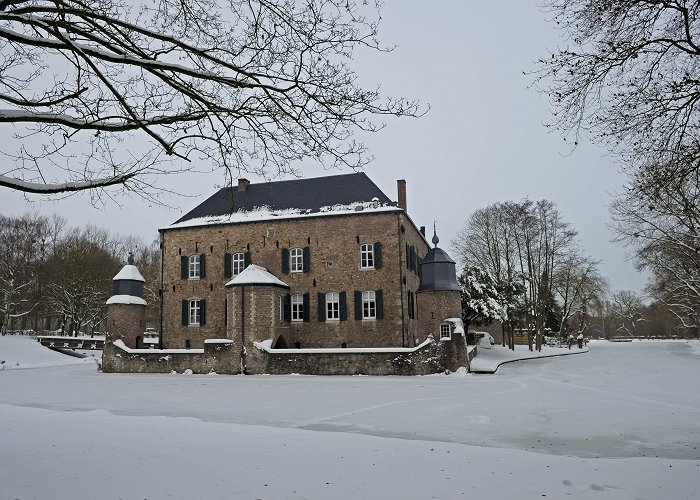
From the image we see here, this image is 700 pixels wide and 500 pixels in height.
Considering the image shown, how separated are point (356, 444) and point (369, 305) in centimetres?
1700

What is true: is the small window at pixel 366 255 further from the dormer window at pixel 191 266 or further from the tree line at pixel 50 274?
the tree line at pixel 50 274

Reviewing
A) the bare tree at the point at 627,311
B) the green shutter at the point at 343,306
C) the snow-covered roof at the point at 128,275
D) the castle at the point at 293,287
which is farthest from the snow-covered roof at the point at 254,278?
the bare tree at the point at 627,311

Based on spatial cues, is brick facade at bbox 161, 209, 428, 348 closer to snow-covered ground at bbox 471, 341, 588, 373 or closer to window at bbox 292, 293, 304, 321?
window at bbox 292, 293, 304, 321

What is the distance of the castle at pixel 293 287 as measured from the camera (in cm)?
2095

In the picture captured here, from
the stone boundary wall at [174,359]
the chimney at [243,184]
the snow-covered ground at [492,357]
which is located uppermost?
the chimney at [243,184]

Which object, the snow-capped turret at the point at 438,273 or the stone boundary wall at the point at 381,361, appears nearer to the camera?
the stone boundary wall at the point at 381,361

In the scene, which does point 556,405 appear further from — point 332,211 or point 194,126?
point 332,211

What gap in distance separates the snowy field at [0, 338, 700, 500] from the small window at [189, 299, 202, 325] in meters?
11.7

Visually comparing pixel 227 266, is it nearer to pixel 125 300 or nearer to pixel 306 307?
pixel 306 307

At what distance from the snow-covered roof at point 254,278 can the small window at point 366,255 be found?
380 cm

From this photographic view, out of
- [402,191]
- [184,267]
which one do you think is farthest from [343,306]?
[184,267]

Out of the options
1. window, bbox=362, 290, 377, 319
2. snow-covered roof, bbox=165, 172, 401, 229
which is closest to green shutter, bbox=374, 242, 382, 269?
window, bbox=362, 290, 377, 319

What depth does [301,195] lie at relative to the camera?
2662 centimetres

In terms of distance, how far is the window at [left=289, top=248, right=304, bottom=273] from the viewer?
25.2 m
